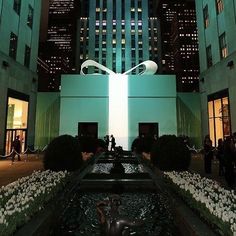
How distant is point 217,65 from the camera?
22.6 m

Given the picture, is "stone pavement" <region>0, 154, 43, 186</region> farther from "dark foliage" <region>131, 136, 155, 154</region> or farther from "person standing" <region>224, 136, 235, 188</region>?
"dark foliage" <region>131, 136, 155, 154</region>

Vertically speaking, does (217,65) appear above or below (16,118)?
above

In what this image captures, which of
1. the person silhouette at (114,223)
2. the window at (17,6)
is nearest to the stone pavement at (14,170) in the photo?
the person silhouette at (114,223)

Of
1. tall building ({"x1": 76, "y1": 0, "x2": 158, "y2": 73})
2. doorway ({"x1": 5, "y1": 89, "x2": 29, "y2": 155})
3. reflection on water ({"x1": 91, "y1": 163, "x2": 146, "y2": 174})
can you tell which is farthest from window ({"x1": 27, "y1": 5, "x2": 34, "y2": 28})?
tall building ({"x1": 76, "y1": 0, "x2": 158, "y2": 73})

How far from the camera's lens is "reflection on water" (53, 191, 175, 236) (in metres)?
4.61

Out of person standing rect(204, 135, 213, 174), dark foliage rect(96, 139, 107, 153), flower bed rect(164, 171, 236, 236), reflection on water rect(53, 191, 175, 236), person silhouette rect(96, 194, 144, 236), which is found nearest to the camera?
person silhouette rect(96, 194, 144, 236)

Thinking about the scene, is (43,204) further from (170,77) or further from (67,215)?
(170,77)

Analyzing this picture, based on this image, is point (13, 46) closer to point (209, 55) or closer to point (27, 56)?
point (27, 56)

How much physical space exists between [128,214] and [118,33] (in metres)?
93.1

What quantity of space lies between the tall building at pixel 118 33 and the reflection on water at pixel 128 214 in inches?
3403

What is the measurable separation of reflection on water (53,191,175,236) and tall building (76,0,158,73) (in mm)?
86424

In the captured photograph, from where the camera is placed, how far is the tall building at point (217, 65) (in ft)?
65.8

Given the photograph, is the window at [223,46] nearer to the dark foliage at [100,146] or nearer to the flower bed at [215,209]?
the dark foliage at [100,146]

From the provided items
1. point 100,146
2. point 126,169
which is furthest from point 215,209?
point 100,146
